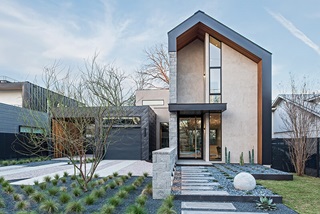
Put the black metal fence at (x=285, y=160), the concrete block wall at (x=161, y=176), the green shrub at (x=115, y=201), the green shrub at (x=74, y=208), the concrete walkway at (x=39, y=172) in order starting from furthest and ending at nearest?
the black metal fence at (x=285, y=160), the concrete walkway at (x=39, y=172), the concrete block wall at (x=161, y=176), the green shrub at (x=115, y=201), the green shrub at (x=74, y=208)

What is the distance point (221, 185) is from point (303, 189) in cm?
277

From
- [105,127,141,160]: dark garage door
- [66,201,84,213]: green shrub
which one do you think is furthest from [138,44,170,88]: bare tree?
[66,201,84,213]: green shrub

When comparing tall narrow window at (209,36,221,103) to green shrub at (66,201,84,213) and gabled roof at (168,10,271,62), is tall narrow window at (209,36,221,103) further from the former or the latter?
green shrub at (66,201,84,213)

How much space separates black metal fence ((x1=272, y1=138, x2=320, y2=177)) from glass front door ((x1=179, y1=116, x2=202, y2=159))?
13.3 feet

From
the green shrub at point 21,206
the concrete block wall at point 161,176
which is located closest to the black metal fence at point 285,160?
the concrete block wall at point 161,176

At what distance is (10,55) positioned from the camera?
44.9 ft

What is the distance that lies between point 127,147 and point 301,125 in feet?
34.9

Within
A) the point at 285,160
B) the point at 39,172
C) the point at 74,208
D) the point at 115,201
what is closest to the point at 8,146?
the point at 39,172

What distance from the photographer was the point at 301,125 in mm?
10516

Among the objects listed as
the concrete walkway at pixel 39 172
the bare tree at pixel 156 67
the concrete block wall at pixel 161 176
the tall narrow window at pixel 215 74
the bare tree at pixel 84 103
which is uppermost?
the bare tree at pixel 156 67

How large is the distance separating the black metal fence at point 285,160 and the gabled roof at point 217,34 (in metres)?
4.71

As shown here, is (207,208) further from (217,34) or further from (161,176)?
(217,34)

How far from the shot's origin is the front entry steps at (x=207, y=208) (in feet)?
15.9

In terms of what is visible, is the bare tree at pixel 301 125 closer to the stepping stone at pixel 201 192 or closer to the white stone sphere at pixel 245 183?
the white stone sphere at pixel 245 183
